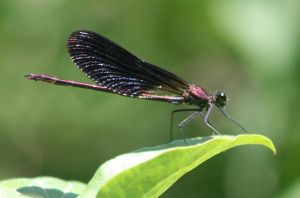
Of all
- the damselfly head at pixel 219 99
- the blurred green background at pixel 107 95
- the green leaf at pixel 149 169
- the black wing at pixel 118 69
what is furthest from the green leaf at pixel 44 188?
the blurred green background at pixel 107 95

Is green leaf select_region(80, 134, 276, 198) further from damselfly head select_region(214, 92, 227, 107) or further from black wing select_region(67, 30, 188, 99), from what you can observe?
damselfly head select_region(214, 92, 227, 107)

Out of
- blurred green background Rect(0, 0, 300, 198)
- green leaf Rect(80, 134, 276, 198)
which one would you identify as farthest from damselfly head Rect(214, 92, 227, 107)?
green leaf Rect(80, 134, 276, 198)

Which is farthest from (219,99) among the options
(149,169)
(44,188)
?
(149,169)

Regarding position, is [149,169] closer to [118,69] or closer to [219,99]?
[118,69]

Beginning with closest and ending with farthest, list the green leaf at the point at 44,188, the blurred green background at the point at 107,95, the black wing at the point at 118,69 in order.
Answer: the green leaf at the point at 44,188 → the black wing at the point at 118,69 → the blurred green background at the point at 107,95

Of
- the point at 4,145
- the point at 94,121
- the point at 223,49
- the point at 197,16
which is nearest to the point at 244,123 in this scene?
the point at 223,49

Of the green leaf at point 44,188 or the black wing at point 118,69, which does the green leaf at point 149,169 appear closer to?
the green leaf at point 44,188
